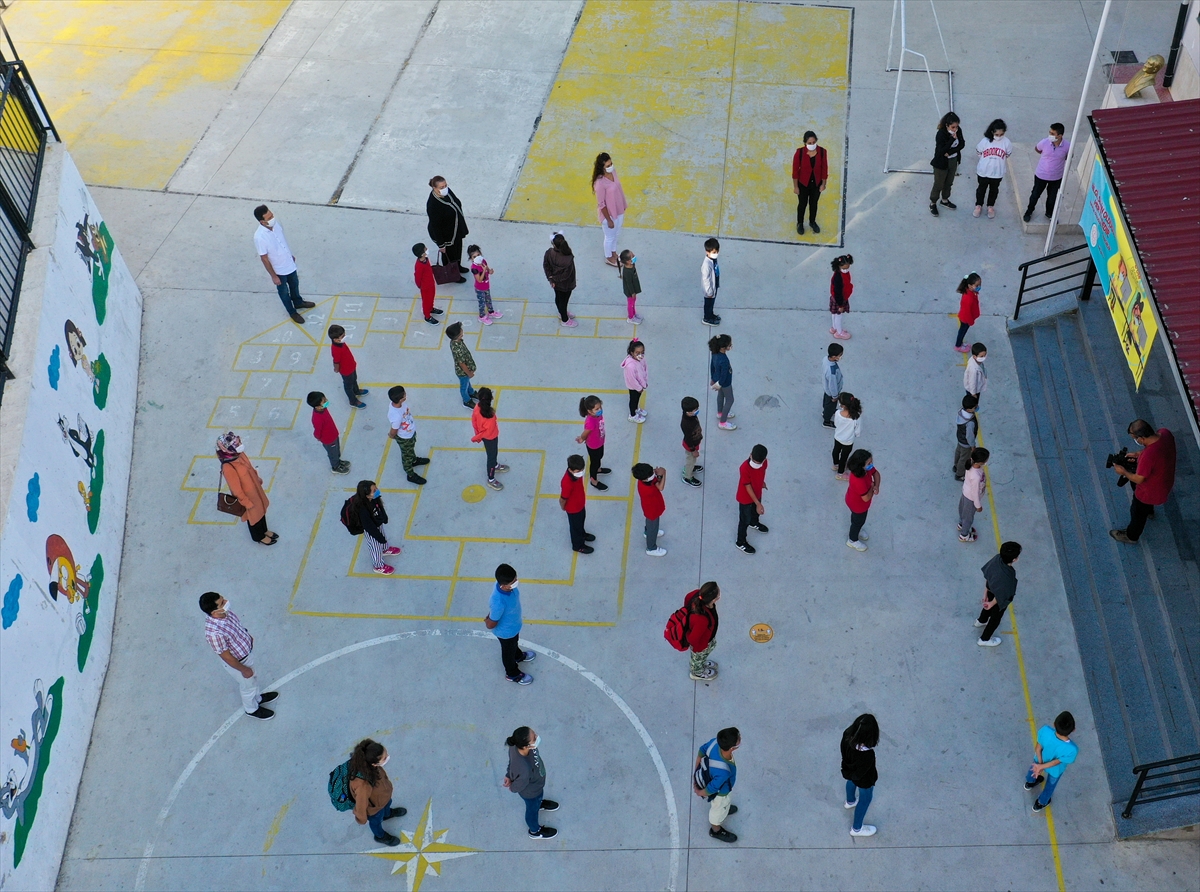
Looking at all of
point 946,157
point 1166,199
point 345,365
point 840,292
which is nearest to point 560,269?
point 345,365

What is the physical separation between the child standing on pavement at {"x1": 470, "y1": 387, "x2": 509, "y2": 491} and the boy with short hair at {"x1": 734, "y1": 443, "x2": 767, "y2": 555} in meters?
2.88

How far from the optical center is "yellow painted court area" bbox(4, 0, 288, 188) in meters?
19.0

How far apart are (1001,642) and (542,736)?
4.80 meters

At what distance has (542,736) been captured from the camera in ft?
34.3

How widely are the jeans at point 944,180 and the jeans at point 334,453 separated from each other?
9921 millimetres

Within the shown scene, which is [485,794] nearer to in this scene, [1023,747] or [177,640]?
[177,640]

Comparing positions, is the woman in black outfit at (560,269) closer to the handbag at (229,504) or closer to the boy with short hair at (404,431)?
the boy with short hair at (404,431)

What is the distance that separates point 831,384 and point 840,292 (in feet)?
5.75

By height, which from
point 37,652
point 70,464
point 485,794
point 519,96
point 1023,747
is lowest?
point 1023,747

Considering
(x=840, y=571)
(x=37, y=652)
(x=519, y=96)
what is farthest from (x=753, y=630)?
(x=519, y=96)

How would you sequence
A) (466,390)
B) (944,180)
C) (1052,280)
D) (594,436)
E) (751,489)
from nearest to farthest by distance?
(751,489) < (594,436) < (466,390) < (1052,280) < (944,180)

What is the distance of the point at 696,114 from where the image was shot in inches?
768

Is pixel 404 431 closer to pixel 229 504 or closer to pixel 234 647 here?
pixel 229 504

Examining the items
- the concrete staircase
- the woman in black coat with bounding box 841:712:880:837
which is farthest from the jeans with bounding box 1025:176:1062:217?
the woman in black coat with bounding box 841:712:880:837
